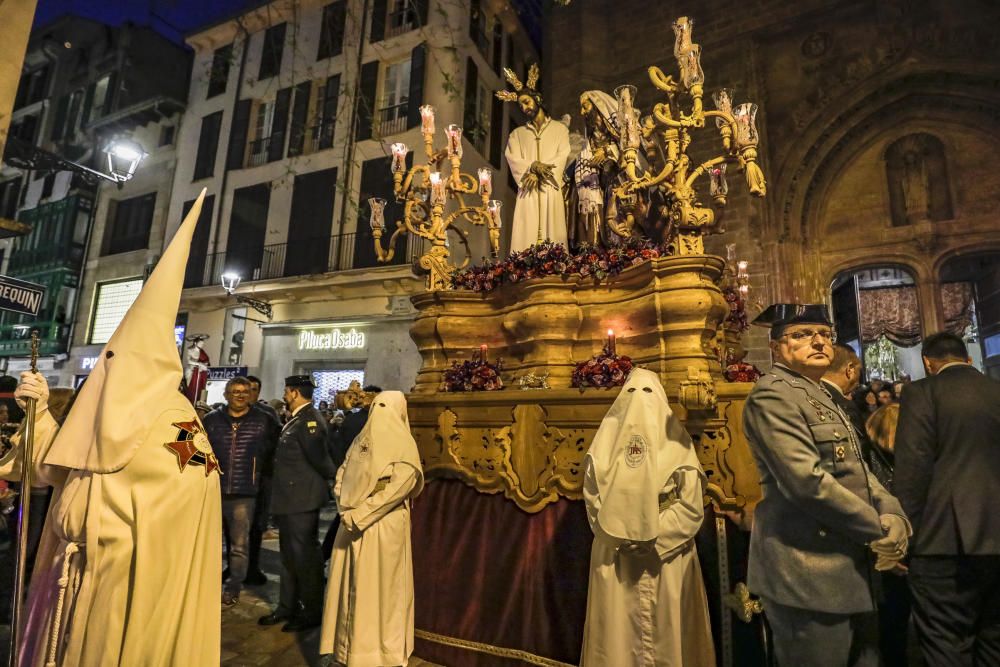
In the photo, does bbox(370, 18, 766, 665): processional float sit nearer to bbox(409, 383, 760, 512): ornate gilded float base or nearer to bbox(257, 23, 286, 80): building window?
bbox(409, 383, 760, 512): ornate gilded float base

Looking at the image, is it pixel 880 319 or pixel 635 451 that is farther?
pixel 880 319

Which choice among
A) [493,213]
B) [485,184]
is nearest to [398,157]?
[485,184]

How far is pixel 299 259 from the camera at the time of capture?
1488 cm

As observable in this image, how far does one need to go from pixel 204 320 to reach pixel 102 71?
12022 millimetres

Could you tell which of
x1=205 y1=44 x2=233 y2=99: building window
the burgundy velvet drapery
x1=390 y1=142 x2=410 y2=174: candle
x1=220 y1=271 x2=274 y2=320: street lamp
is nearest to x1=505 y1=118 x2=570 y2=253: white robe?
x1=390 y1=142 x2=410 y2=174: candle

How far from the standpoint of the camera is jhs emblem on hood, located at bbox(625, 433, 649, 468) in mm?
2685

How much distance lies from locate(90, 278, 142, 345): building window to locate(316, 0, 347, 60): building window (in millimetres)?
10112

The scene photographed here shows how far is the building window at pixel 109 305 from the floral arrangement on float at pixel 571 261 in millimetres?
17940

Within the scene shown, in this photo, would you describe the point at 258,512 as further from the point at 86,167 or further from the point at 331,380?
the point at 331,380

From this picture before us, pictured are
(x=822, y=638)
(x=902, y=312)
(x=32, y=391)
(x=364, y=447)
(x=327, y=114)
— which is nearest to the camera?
(x=822, y=638)

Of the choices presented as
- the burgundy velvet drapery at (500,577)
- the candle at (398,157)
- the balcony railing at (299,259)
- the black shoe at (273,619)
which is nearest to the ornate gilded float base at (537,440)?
the burgundy velvet drapery at (500,577)

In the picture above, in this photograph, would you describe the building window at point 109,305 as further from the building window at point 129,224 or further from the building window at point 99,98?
the building window at point 99,98

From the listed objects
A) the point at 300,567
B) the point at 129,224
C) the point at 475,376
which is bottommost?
the point at 300,567

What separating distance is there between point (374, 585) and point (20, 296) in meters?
4.59
